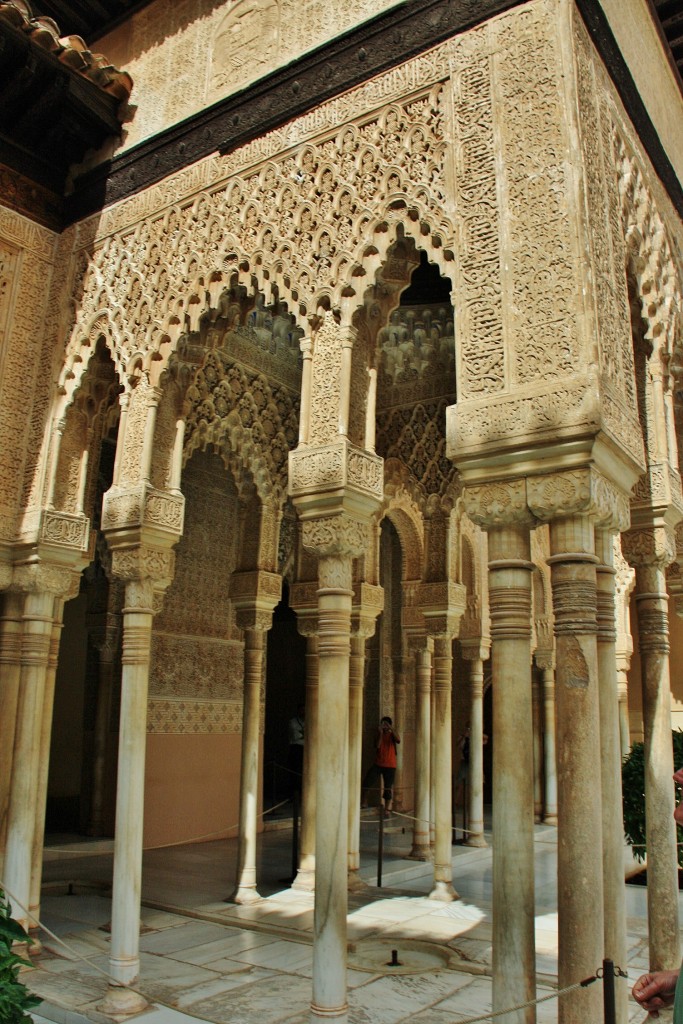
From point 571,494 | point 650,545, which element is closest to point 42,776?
point 571,494

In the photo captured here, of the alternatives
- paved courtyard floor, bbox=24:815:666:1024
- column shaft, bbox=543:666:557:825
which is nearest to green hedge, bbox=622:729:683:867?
paved courtyard floor, bbox=24:815:666:1024

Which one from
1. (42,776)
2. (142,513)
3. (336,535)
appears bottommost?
(42,776)

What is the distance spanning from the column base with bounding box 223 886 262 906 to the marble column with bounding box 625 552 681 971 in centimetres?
363

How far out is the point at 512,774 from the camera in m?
3.68

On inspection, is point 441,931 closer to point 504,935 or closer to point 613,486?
point 504,935

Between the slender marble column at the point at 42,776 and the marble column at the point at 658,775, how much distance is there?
4.03m

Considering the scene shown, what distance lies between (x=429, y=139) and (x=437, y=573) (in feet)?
14.7

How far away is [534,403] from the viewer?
12.6 ft

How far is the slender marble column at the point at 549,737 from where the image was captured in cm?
1311

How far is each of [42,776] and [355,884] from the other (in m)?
3.31

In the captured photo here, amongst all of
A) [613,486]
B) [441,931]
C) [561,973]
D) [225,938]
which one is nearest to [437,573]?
[441,931]

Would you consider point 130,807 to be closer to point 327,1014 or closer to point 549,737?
point 327,1014

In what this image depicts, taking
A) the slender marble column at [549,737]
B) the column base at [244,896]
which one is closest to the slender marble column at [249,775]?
the column base at [244,896]

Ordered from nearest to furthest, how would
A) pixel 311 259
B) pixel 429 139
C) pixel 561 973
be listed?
pixel 561 973 < pixel 429 139 < pixel 311 259
